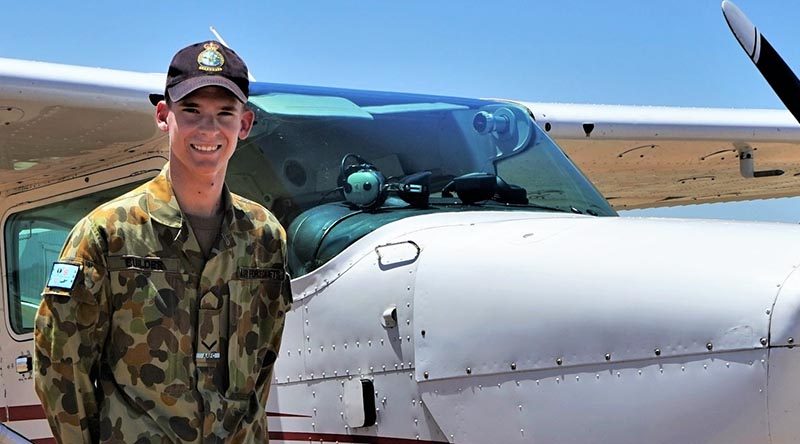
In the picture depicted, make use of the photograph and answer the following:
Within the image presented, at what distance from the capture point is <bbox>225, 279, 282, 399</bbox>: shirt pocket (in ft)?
9.34

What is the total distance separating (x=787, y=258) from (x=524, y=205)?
1.68 metres

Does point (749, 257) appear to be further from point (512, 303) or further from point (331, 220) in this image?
point (331, 220)

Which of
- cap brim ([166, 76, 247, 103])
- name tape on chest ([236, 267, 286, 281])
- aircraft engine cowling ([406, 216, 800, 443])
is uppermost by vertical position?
cap brim ([166, 76, 247, 103])

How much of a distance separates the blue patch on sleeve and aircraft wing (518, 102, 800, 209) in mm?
5449

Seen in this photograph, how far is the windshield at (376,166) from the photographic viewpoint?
4.41 meters

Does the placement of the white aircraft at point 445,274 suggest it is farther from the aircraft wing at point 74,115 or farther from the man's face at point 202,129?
the man's face at point 202,129

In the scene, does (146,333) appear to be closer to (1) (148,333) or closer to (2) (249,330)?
(1) (148,333)

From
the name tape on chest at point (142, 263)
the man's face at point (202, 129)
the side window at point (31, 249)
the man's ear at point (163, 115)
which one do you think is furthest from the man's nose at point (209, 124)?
the side window at point (31, 249)

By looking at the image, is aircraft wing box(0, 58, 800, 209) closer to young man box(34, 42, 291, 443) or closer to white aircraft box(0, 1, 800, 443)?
white aircraft box(0, 1, 800, 443)

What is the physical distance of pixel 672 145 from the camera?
8461 millimetres

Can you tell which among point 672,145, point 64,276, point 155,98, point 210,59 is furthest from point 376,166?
point 672,145

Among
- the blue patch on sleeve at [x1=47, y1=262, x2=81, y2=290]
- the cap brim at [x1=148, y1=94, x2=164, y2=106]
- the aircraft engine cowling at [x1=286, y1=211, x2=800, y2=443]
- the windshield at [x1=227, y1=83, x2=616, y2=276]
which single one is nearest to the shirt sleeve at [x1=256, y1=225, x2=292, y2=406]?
the blue patch on sleeve at [x1=47, y1=262, x2=81, y2=290]

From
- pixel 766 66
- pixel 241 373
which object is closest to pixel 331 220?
pixel 241 373

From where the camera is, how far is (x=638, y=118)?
8.05m
